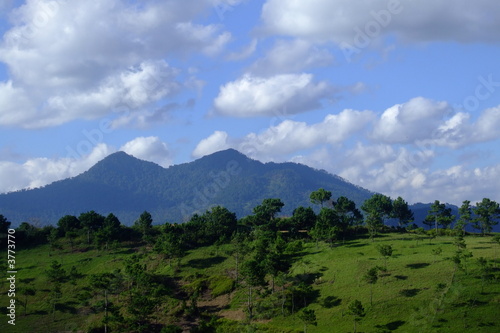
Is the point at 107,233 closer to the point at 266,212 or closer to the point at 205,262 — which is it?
the point at 205,262

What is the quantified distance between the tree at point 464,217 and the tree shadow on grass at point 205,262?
2665 inches

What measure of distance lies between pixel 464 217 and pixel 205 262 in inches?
3124

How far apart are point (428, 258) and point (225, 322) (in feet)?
155

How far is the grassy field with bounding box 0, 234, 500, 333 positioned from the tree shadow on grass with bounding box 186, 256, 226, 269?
27 cm

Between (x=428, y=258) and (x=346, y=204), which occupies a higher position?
(x=346, y=204)

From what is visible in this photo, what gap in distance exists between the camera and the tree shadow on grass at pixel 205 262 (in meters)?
125

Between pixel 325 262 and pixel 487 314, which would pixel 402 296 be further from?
pixel 325 262

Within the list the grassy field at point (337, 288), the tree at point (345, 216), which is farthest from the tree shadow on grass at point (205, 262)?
the tree at point (345, 216)

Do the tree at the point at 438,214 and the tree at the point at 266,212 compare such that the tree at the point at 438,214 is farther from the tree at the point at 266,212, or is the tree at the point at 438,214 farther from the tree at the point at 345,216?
the tree at the point at 266,212

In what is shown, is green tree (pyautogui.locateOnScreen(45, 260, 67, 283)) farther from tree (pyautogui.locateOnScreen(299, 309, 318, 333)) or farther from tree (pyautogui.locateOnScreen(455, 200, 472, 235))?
tree (pyautogui.locateOnScreen(455, 200, 472, 235))

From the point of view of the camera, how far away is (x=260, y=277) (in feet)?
335

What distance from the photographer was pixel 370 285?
312 ft

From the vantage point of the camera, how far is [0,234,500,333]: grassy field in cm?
8088

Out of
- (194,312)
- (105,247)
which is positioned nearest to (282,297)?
(194,312)
